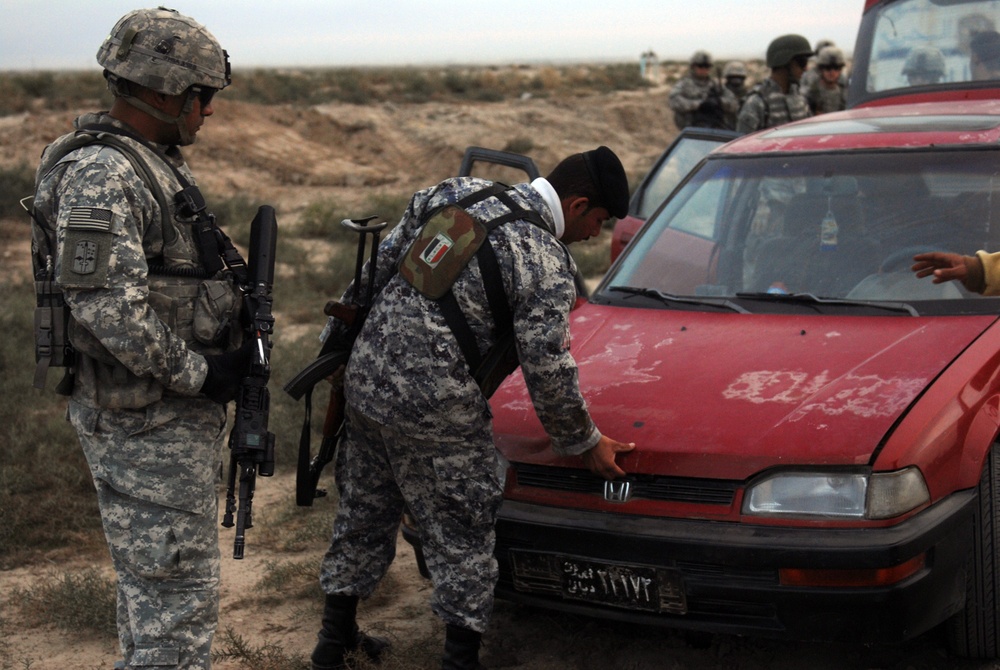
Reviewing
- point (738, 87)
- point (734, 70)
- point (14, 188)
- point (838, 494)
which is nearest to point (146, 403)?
point (838, 494)

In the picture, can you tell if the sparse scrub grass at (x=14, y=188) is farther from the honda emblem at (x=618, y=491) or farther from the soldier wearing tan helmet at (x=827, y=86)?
the honda emblem at (x=618, y=491)

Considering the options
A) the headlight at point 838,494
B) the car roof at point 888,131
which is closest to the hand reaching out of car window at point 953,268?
the car roof at point 888,131

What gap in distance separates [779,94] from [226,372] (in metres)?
7.29

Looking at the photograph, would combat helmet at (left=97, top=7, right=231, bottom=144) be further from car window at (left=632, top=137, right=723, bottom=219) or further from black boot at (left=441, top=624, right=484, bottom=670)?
car window at (left=632, top=137, right=723, bottom=219)

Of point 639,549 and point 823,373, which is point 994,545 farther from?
point 639,549

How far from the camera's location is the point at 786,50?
9398 millimetres

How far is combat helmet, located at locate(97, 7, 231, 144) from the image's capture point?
2.96m

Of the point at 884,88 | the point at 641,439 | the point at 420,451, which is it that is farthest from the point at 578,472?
the point at 884,88

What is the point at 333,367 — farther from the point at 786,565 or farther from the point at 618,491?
the point at 786,565

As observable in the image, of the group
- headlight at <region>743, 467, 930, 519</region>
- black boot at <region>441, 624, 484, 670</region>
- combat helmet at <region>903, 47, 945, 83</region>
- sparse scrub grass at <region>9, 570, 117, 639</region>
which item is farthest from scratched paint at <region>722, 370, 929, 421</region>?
combat helmet at <region>903, 47, 945, 83</region>

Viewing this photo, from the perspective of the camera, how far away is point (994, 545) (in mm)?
3363

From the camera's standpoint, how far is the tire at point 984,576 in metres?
3.36

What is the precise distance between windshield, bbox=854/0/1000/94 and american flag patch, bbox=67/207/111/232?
4965 mm

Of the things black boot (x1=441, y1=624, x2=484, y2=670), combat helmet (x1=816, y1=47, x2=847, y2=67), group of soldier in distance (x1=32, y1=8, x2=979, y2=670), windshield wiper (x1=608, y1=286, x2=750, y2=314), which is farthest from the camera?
combat helmet (x1=816, y1=47, x2=847, y2=67)
